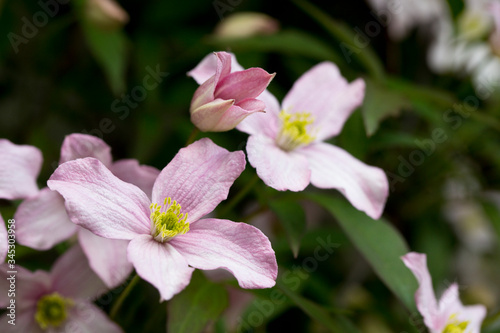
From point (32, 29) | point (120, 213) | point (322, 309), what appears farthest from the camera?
point (32, 29)

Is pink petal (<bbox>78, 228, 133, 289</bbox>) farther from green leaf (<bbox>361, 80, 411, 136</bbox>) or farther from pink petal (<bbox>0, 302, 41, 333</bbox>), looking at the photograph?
green leaf (<bbox>361, 80, 411, 136</bbox>)

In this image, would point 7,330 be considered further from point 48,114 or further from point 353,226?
point 48,114

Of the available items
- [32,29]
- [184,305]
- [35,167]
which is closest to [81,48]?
[32,29]

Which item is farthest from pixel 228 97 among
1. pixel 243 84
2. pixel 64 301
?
pixel 64 301

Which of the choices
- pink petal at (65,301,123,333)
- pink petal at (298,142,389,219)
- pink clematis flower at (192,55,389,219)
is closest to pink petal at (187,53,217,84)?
pink clematis flower at (192,55,389,219)

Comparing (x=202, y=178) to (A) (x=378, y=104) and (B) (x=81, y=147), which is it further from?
(A) (x=378, y=104)

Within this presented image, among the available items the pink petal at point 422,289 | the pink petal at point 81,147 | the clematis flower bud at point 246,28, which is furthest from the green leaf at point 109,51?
the pink petal at point 422,289
